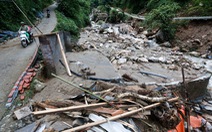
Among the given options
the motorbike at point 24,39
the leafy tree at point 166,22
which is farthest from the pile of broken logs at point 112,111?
the leafy tree at point 166,22

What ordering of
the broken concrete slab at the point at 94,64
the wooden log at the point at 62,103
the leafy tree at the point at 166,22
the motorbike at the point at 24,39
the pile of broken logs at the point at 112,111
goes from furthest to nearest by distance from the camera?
the leafy tree at the point at 166,22, the motorbike at the point at 24,39, the broken concrete slab at the point at 94,64, the wooden log at the point at 62,103, the pile of broken logs at the point at 112,111

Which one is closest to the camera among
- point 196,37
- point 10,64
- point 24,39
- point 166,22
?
point 10,64

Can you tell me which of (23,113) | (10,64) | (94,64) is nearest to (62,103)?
(23,113)

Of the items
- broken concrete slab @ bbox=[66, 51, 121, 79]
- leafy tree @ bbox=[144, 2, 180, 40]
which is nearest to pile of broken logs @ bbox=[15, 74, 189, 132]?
broken concrete slab @ bbox=[66, 51, 121, 79]

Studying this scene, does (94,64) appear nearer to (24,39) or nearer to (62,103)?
(62,103)

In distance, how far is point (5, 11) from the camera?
9.79m

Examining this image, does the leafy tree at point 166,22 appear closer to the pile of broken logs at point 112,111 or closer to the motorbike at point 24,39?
the motorbike at point 24,39

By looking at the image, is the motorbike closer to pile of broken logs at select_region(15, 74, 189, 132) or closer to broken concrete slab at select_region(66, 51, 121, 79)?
broken concrete slab at select_region(66, 51, 121, 79)

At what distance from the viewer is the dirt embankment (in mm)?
9343

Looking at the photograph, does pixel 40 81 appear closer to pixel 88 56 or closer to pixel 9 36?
pixel 88 56

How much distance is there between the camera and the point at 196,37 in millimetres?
10117

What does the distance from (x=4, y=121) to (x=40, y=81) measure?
1.47m

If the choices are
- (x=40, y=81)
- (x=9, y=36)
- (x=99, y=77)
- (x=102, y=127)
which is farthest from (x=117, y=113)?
(x=9, y=36)

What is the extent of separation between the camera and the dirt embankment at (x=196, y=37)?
9.34 meters
